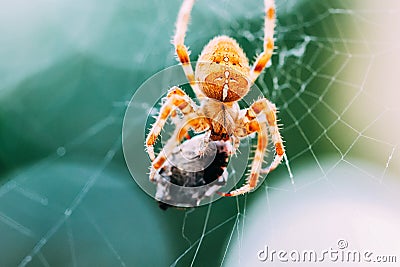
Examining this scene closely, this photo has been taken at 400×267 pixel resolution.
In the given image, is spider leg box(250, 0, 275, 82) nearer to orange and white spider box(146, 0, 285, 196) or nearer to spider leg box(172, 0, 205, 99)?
orange and white spider box(146, 0, 285, 196)

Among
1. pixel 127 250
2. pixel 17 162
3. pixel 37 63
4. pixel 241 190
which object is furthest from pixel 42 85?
pixel 241 190

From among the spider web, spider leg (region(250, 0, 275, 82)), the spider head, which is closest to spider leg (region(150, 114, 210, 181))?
the spider head

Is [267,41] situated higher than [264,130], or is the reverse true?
[267,41]

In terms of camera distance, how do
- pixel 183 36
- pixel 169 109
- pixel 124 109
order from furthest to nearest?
pixel 124 109 < pixel 183 36 < pixel 169 109

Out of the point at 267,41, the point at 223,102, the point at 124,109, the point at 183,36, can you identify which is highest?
the point at 183,36

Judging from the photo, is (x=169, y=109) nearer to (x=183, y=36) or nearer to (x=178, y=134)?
(x=178, y=134)

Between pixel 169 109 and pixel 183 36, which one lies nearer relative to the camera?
pixel 169 109

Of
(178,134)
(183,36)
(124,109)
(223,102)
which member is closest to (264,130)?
(223,102)
